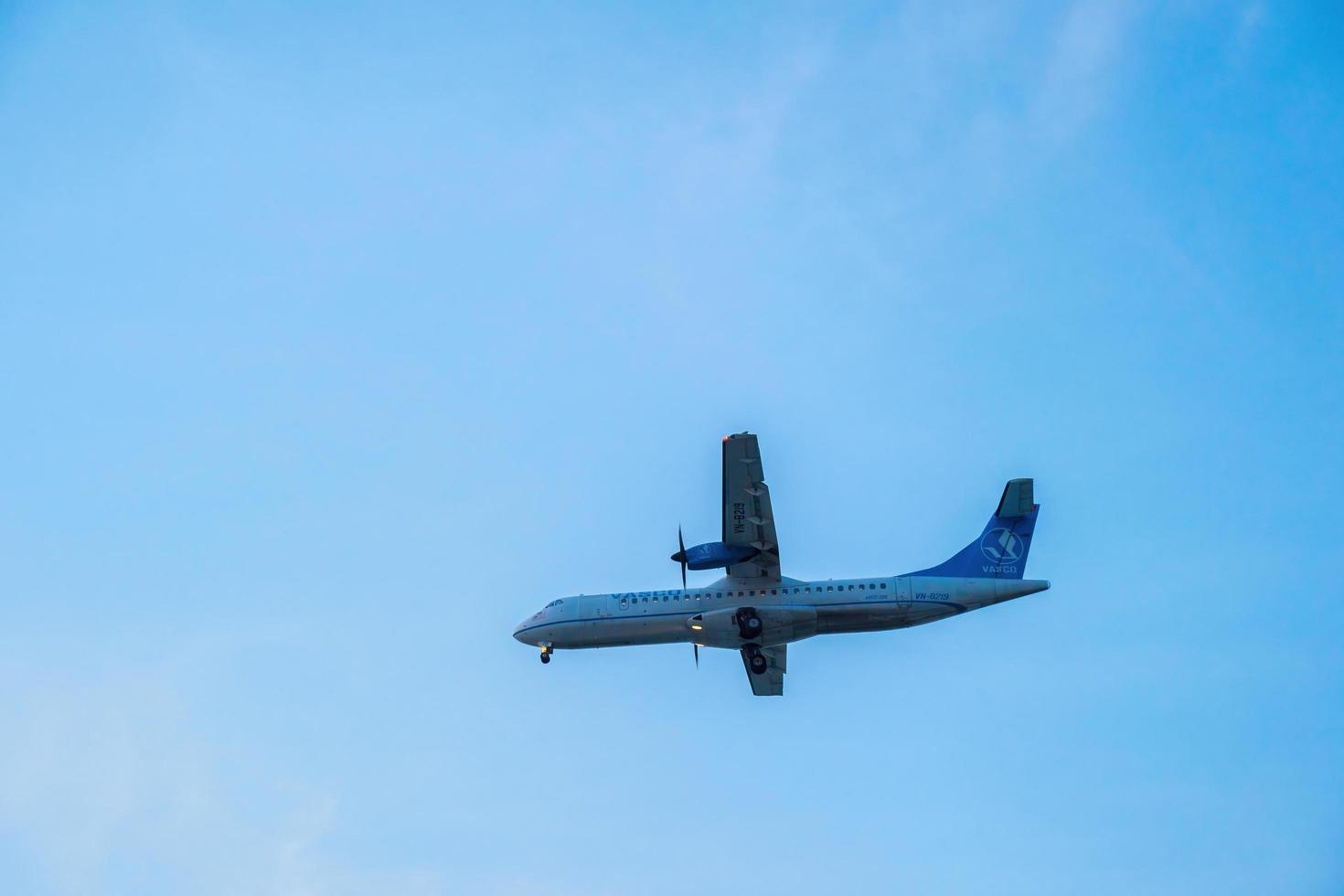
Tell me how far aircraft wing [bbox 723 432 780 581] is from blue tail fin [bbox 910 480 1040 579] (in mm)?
5305

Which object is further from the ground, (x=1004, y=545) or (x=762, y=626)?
(x=1004, y=545)

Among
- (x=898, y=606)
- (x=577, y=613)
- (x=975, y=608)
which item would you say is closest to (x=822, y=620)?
(x=898, y=606)

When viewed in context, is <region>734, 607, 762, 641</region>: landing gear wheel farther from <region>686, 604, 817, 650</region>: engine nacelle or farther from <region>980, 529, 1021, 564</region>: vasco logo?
<region>980, 529, 1021, 564</region>: vasco logo

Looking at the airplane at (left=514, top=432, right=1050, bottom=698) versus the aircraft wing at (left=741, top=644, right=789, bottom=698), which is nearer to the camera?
the airplane at (left=514, top=432, right=1050, bottom=698)

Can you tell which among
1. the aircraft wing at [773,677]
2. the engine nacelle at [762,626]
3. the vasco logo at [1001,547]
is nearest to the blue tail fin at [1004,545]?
the vasco logo at [1001,547]

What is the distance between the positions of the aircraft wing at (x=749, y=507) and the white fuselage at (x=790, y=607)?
91 cm

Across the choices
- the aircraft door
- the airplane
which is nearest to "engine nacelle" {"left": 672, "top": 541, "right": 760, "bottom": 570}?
the airplane

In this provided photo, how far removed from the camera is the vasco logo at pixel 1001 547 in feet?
143

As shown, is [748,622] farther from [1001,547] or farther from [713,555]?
[1001,547]

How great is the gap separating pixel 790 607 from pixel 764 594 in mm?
1116

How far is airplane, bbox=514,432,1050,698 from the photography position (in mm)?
41312

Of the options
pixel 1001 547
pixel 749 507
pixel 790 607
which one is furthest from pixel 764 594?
pixel 1001 547

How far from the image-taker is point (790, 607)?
42281 mm

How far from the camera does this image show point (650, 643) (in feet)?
148
